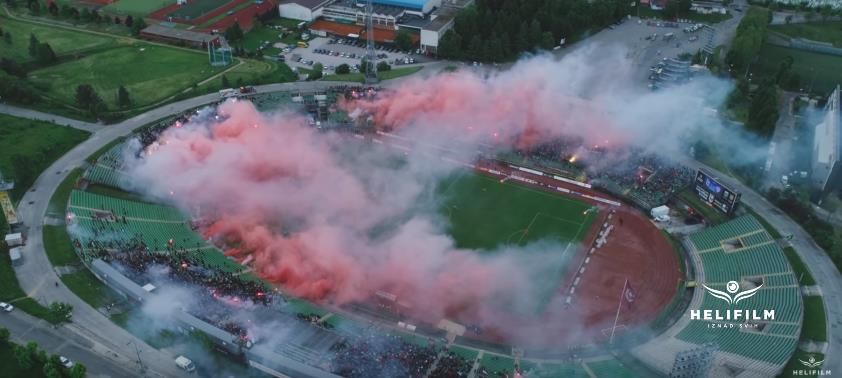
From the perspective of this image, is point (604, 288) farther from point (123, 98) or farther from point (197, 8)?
point (197, 8)

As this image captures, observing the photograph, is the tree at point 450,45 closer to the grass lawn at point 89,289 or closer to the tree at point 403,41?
the tree at point 403,41

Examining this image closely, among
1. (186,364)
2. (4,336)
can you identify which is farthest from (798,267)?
(4,336)

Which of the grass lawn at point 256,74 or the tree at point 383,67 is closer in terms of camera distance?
the grass lawn at point 256,74

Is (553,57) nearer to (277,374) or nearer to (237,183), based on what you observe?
(237,183)

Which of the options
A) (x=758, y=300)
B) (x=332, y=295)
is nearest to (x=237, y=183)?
(x=332, y=295)

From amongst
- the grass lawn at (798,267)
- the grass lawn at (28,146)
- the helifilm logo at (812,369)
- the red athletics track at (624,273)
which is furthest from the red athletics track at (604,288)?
the grass lawn at (28,146)

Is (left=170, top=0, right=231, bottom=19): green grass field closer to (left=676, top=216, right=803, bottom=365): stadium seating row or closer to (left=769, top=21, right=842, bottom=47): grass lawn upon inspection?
(left=676, top=216, right=803, bottom=365): stadium seating row
